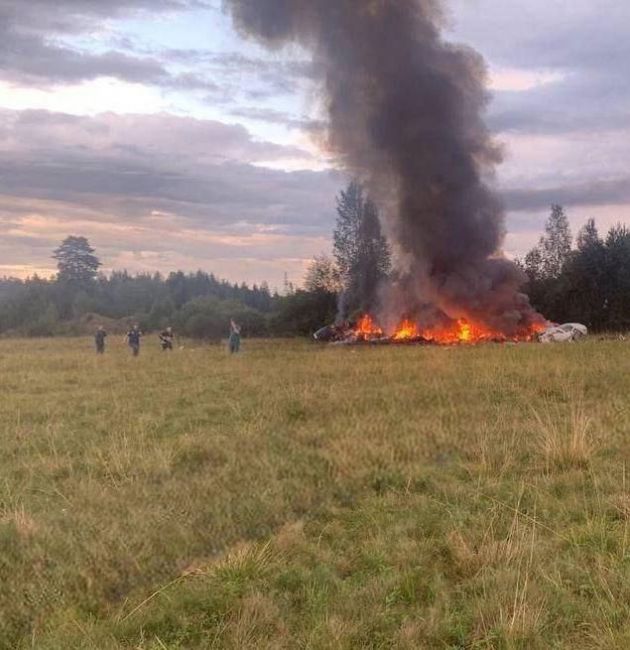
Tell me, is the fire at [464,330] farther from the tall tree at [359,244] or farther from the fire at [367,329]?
the tall tree at [359,244]

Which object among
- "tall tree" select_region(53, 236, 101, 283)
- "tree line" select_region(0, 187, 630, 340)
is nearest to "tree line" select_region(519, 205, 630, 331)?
"tree line" select_region(0, 187, 630, 340)

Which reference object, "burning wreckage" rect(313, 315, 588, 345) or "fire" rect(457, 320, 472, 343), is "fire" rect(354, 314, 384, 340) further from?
"fire" rect(457, 320, 472, 343)

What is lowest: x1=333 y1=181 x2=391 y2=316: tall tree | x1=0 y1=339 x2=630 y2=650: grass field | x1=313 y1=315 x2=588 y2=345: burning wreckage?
x1=0 y1=339 x2=630 y2=650: grass field

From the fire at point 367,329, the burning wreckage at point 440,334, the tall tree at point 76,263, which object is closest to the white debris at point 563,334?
the burning wreckage at point 440,334

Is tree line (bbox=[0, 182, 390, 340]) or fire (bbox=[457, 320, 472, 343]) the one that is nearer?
fire (bbox=[457, 320, 472, 343])

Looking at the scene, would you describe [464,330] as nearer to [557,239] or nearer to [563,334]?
[563,334]

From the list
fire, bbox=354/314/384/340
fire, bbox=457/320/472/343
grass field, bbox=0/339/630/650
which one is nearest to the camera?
grass field, bbox=0/339/630/650

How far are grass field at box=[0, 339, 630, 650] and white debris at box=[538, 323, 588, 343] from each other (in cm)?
2350

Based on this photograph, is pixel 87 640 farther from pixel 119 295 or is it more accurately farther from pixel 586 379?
pixel 119 295

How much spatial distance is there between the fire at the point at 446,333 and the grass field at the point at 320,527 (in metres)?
27.6

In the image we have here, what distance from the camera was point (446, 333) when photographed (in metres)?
42.9

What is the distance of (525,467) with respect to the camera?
791cm

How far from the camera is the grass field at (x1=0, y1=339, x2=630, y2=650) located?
14.3ft

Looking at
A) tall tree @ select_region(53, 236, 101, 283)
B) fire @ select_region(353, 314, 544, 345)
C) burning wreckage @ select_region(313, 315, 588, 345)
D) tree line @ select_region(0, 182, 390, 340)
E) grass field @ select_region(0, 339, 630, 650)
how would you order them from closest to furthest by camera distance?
grass field @ select_region(0, 339, 630, 650), burning wreckage @ select_region(313, 315, 588, 345), fire @ select_region(353, 314, 544, 345), tree line @ select_region(0, 182, 390, 340), tall tree @ select_region(53, 236, 101, 283)
